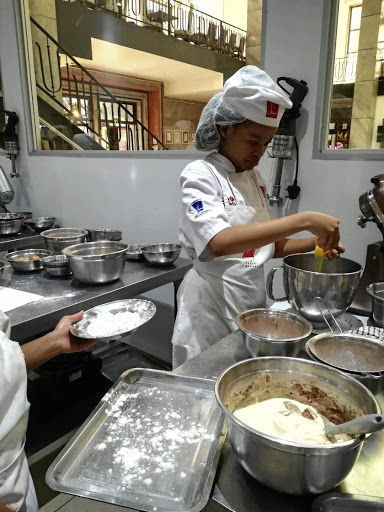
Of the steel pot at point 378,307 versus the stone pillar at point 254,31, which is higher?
the stone pillar at point 254,31

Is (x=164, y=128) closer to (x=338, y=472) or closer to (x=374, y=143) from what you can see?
(x=374, y=143)

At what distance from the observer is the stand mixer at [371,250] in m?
1.06

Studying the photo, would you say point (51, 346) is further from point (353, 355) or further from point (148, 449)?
point (353, 355)

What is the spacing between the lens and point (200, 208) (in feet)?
3.67

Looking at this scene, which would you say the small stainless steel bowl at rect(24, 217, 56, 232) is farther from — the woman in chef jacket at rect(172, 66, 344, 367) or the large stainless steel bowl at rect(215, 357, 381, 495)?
the large stainless steel bowl at rect(215, 357, 381, 495)

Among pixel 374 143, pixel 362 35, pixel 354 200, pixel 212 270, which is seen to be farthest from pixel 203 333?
pixel 362 35

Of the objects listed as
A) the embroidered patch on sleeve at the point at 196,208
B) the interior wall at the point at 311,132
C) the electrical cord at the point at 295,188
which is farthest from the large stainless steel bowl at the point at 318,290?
the electrical cord at the point at 295,188

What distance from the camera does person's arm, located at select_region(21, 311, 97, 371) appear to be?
3.17 feet

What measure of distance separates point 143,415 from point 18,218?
2477 millimetres

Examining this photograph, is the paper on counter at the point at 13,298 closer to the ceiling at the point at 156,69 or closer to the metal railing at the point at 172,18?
the ceiling at the point at 156,69

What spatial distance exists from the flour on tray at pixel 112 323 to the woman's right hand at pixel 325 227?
60 centimetres

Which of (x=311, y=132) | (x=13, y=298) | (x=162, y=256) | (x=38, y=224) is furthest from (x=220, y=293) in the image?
(x=38, y=224)

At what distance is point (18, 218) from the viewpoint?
2775mm

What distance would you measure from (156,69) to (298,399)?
6615mm
